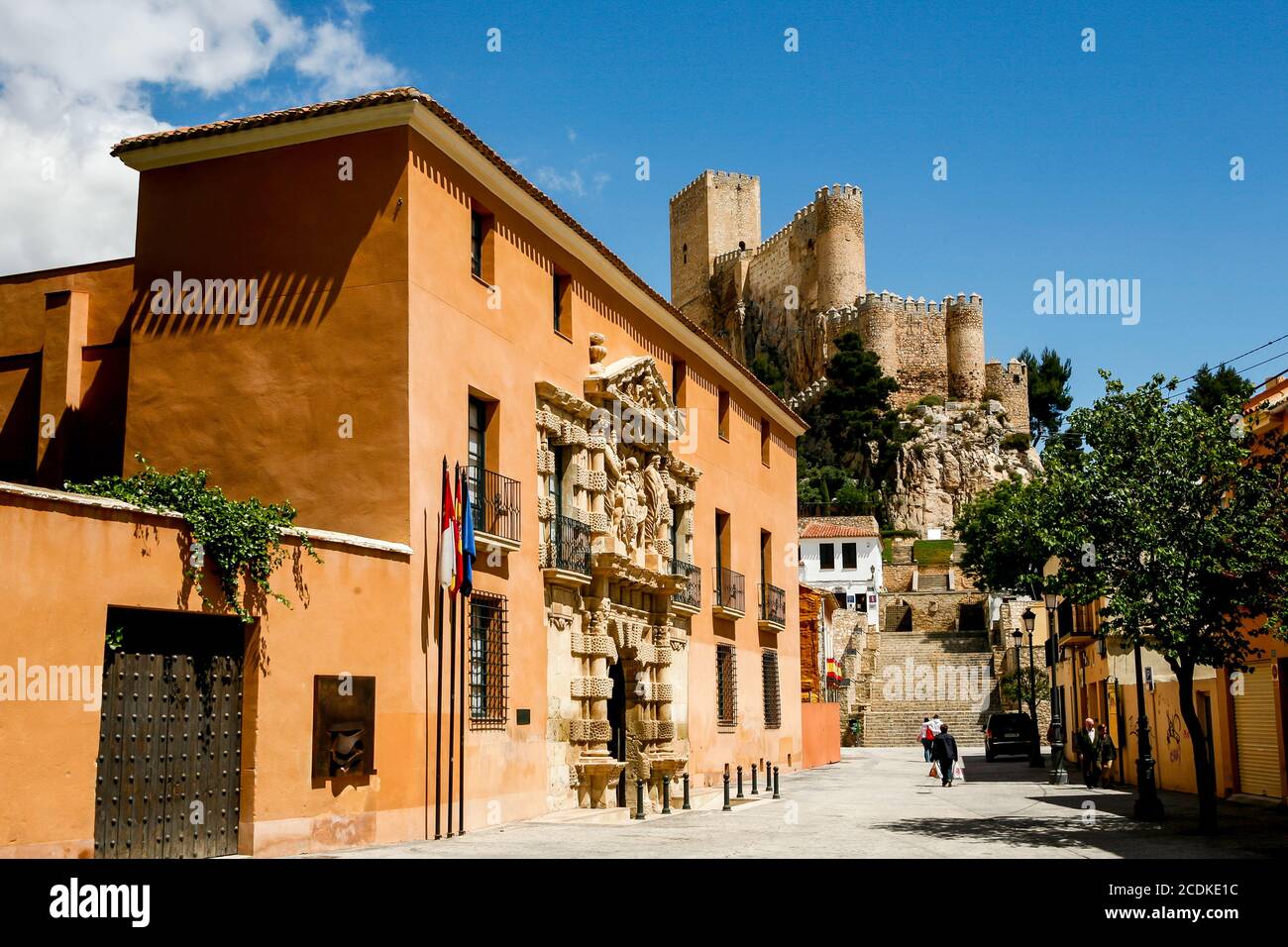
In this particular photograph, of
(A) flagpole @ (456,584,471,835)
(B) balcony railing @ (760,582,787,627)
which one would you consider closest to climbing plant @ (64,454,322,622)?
(A) flagpole @ (456,584,471,835)

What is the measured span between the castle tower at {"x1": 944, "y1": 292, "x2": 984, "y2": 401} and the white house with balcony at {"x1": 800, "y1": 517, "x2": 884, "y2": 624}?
48.8ft

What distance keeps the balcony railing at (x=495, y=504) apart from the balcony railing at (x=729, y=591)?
10.4 metres

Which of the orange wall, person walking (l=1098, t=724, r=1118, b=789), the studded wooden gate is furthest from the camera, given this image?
person walking (l=1098, t=724, r=1118, b=789)

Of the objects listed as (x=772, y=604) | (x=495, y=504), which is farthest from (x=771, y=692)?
(x=495, y=504)

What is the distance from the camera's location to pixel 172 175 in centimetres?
1842

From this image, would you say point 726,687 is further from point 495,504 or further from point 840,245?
point 840,245

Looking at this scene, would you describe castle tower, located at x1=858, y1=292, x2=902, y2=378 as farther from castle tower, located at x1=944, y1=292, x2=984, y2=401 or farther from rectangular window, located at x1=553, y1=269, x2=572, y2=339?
rectangular window, located at x1=553, y1=269, x2=572, y2=339

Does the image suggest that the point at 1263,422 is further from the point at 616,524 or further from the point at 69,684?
the point at 69,684

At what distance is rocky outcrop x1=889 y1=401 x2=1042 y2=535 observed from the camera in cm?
8588

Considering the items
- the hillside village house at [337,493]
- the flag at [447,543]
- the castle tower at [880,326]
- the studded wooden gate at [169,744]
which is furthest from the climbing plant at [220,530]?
the castle tower at [880,326]

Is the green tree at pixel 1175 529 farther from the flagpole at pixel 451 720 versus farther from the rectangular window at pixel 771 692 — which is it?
the rectangular window at pixel 771 692

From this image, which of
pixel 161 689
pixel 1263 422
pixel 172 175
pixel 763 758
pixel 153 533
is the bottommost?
pixel 763 758
